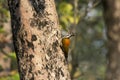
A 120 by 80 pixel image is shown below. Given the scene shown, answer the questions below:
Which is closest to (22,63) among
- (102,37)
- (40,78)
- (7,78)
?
(40,78)

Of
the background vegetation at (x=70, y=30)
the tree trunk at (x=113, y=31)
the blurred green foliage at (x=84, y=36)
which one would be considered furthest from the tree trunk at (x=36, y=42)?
the tree trunk at (x=113, y=31)

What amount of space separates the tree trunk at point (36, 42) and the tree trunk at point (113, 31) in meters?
7.97

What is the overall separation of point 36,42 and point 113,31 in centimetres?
840

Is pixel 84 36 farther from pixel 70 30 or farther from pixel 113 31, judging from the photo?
pixel 70 30

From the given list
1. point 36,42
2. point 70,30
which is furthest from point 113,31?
point 36,42

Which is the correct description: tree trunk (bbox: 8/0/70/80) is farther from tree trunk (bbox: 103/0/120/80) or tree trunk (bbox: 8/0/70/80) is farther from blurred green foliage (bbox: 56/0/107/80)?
tree trunk (bbox: 103/0/120/80)

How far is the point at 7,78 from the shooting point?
5.80 metres

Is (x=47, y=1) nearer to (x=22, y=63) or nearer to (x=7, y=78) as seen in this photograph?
(x=22, y=63)

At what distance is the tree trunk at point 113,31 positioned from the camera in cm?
1155

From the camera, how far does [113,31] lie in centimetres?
1170

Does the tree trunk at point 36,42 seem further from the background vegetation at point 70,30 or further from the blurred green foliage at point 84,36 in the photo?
the blurred green foliage at point 84,36

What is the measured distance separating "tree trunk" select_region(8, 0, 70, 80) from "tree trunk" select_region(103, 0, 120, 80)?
797cm

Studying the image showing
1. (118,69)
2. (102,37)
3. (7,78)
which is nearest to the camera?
(7,78)

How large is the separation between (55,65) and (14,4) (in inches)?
23.4
